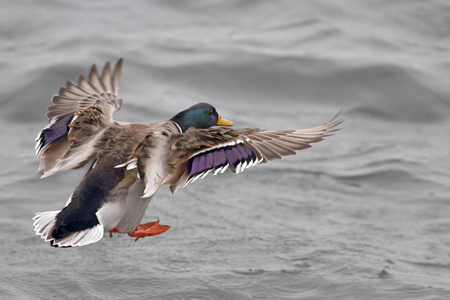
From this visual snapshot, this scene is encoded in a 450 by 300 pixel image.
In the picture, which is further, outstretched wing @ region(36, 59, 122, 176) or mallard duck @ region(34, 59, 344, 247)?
outstretched wing @ region(36, 59, 122, 176)

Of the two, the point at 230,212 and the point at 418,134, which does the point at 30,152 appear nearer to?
the point at 230,212

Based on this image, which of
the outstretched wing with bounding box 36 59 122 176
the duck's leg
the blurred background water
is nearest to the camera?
the outstretched wing with bounding box 36 59 122 176

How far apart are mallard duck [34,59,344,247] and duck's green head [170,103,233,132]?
0.16 metres

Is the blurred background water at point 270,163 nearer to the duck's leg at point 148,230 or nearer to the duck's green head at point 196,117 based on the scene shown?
the duck's leg at point 148,230

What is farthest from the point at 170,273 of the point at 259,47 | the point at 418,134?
the point at 259,47

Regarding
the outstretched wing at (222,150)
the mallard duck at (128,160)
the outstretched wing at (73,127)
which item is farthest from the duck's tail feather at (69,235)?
the outstretched wing at (222,150)

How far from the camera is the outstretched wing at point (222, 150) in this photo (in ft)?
19.3

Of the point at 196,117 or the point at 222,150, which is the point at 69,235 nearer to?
the point at 222,150

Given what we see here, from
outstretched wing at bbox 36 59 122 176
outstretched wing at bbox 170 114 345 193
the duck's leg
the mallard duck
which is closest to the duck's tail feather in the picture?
the mallard duck

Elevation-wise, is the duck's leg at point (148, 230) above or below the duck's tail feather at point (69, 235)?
below

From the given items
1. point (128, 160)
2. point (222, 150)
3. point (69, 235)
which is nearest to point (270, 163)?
point (222, 150)

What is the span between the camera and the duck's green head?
6.72 meters

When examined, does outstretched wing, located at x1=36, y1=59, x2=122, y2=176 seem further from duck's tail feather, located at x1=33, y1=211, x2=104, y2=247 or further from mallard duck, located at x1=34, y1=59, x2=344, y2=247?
duck's tail feather, located at x1=33, y1=211, x2=104, y2=247

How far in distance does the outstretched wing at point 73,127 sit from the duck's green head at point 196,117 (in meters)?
0.55
